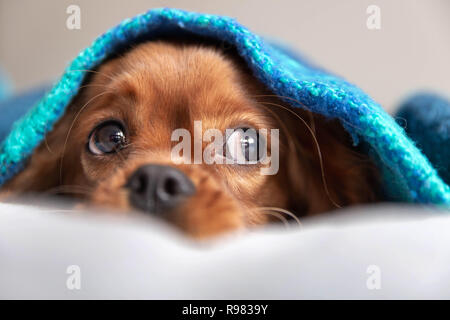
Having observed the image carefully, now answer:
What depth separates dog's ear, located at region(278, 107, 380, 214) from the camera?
3.33 feet

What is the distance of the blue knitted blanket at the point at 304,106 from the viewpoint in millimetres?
761

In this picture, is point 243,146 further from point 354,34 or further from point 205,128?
point 354,34

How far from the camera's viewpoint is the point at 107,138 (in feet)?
3.32

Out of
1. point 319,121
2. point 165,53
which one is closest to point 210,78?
point 165,53

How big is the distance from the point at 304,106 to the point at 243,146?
6.9 inches

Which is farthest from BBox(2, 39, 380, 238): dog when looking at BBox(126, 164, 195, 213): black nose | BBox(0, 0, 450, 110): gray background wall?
BBox(0, 0, 450, 110): gray background wall

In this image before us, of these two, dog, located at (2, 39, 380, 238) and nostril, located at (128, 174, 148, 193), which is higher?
dog, located at (2, 39, 380, 238)

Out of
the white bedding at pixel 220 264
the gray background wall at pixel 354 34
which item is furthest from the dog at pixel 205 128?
the gray background wall at pixel 354 34

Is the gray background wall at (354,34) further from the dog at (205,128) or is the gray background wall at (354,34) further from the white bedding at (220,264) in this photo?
the white bedding at (220,264)

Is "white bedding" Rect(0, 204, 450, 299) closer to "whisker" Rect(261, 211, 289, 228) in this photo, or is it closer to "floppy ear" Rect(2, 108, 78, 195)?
"whisker" Rect(261, 211, 289, 228)

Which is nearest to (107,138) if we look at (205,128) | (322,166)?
(205,128)
